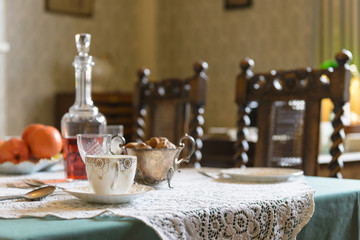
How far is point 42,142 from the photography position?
4.88ft

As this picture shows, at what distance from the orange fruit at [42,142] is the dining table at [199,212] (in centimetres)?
13

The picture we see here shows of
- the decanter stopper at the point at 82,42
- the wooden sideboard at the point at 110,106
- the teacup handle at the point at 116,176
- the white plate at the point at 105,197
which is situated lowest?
the wooden sideboard at the point at 110,106

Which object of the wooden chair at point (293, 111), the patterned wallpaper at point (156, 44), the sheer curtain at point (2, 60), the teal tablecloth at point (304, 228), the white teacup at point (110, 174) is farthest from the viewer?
the patterned wallpaper at point (156, 44)

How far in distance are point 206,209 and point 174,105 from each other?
1.30 metres

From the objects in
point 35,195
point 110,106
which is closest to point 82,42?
point 35,195

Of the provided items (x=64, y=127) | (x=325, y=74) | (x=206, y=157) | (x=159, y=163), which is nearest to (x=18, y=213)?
(x=159, y=163)

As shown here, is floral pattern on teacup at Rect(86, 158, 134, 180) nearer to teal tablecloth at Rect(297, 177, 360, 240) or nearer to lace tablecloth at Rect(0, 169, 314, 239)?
lace tablecloth at Rect(0, 169, 314, 239)

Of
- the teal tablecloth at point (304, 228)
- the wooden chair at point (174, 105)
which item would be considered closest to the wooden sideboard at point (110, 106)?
the wooden chair at point (174, 105)

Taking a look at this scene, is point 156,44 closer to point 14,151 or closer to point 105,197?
point 14,151

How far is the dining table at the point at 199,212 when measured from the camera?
820 millimetres

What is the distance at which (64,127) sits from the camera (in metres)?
1.40

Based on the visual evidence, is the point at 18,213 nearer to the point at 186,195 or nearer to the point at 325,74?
the point at 186,195

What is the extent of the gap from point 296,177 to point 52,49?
15.6 ft

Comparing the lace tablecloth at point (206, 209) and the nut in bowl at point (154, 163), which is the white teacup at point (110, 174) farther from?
the nut in bowl at point (154, 163)
